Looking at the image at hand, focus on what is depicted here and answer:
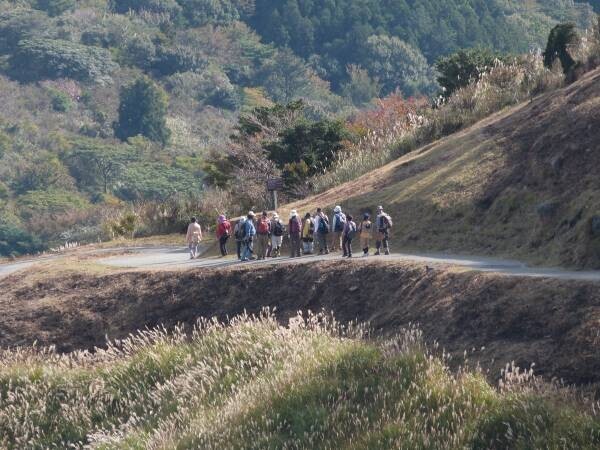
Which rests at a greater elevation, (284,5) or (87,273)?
(284,5)

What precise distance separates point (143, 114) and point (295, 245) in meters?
94.1

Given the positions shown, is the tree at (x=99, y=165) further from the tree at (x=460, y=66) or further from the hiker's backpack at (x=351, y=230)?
the hiker's backpack at (x=351, y=230)

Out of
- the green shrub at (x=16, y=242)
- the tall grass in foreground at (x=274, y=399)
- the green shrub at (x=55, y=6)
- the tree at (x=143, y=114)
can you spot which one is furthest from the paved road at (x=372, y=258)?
the green shrub at (x=55, y=6)

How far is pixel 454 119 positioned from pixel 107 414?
20.3 m

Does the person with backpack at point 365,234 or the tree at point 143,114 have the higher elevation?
the tree at point 143,114

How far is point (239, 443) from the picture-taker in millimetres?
21859

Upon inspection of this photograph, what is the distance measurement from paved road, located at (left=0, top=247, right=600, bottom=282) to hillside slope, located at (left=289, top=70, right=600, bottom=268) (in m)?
0.68

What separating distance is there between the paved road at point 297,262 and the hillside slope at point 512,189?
0.68m

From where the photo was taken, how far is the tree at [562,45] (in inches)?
1579

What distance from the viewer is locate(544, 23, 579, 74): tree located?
132 ft

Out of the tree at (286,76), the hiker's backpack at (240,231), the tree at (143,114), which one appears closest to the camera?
the hiker's backpack at (240,231)

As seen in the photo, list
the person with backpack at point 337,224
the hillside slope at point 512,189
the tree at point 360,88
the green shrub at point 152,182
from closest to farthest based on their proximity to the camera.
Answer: the hillside slope at point 512,189
the person with backpack at point 337,224
the green shrub at point 152,182
the tree at point 360,88

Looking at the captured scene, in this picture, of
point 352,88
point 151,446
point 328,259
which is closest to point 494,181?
point 328,259

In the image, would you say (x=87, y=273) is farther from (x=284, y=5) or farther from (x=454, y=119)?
(x=284, y=5)
